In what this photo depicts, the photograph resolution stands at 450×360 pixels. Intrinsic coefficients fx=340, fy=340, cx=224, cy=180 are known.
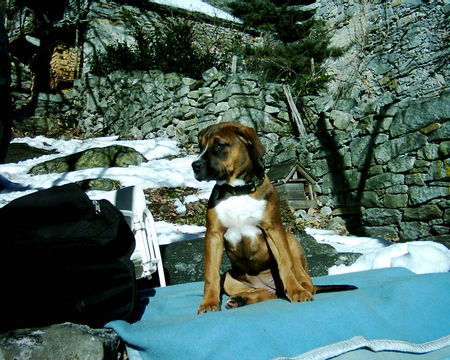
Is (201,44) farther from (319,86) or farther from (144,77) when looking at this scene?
(319,86)

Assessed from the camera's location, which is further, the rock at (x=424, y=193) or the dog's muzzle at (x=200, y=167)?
the rock at (x=424, y=193)

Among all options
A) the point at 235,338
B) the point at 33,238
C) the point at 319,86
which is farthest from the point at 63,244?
the point at 319,86

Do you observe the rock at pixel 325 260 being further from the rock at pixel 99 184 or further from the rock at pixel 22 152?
the rock at pixel 22 152

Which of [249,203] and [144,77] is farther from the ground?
[144,77]

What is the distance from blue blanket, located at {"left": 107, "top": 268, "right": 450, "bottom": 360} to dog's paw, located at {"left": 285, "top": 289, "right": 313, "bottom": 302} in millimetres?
58

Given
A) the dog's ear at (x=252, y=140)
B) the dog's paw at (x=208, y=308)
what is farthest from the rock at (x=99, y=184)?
the dog's paw at (x=208, y=308)

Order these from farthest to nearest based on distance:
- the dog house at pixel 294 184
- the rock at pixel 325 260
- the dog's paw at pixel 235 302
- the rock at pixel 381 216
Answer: the dog house at pixel 294 184
the rock at pixel 381 216
the rock at pixel 325 260
the dog's paw at pixel 235 302

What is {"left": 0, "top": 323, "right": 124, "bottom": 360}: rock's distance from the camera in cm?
129

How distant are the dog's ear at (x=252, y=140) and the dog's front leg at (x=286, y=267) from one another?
1.66 ft

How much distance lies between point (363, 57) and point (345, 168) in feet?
27.1

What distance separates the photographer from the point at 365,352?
1.50 m

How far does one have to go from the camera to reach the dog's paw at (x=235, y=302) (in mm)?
2178

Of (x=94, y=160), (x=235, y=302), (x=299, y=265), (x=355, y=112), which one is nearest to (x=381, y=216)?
(x=355, y=112)

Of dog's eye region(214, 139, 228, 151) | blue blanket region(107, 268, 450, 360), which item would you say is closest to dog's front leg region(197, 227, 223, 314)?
blue blanket region(107, 268, 450, 360)
